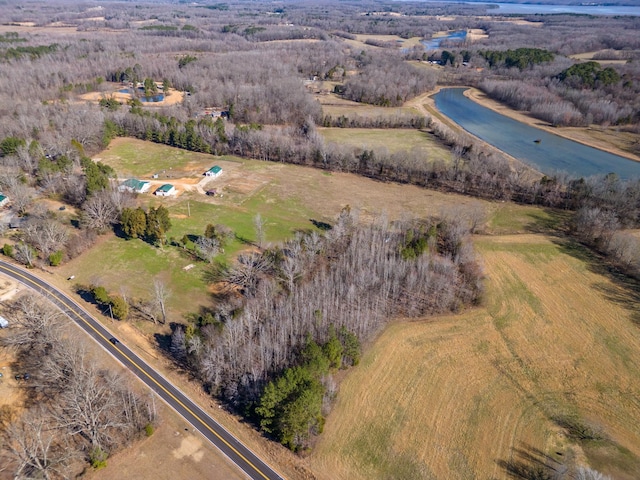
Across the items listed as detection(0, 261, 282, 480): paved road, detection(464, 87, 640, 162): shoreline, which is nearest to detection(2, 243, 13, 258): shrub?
detection(0, 261, 282, 480): paved road

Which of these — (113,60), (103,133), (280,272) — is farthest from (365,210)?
(113,60)

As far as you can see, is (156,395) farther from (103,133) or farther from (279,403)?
(103,133)

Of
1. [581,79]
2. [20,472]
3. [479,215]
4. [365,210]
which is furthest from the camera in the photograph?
[581,79]

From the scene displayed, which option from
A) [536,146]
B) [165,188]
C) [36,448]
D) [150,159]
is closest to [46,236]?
[165,188]

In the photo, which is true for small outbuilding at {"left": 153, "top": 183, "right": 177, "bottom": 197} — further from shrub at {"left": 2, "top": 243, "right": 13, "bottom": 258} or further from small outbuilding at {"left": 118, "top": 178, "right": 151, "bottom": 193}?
shrub at {"left": 2, "top": 243, "right": 13, "bottom": 258}

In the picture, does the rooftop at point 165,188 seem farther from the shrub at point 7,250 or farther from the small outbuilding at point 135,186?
the shrub at point 7,250
